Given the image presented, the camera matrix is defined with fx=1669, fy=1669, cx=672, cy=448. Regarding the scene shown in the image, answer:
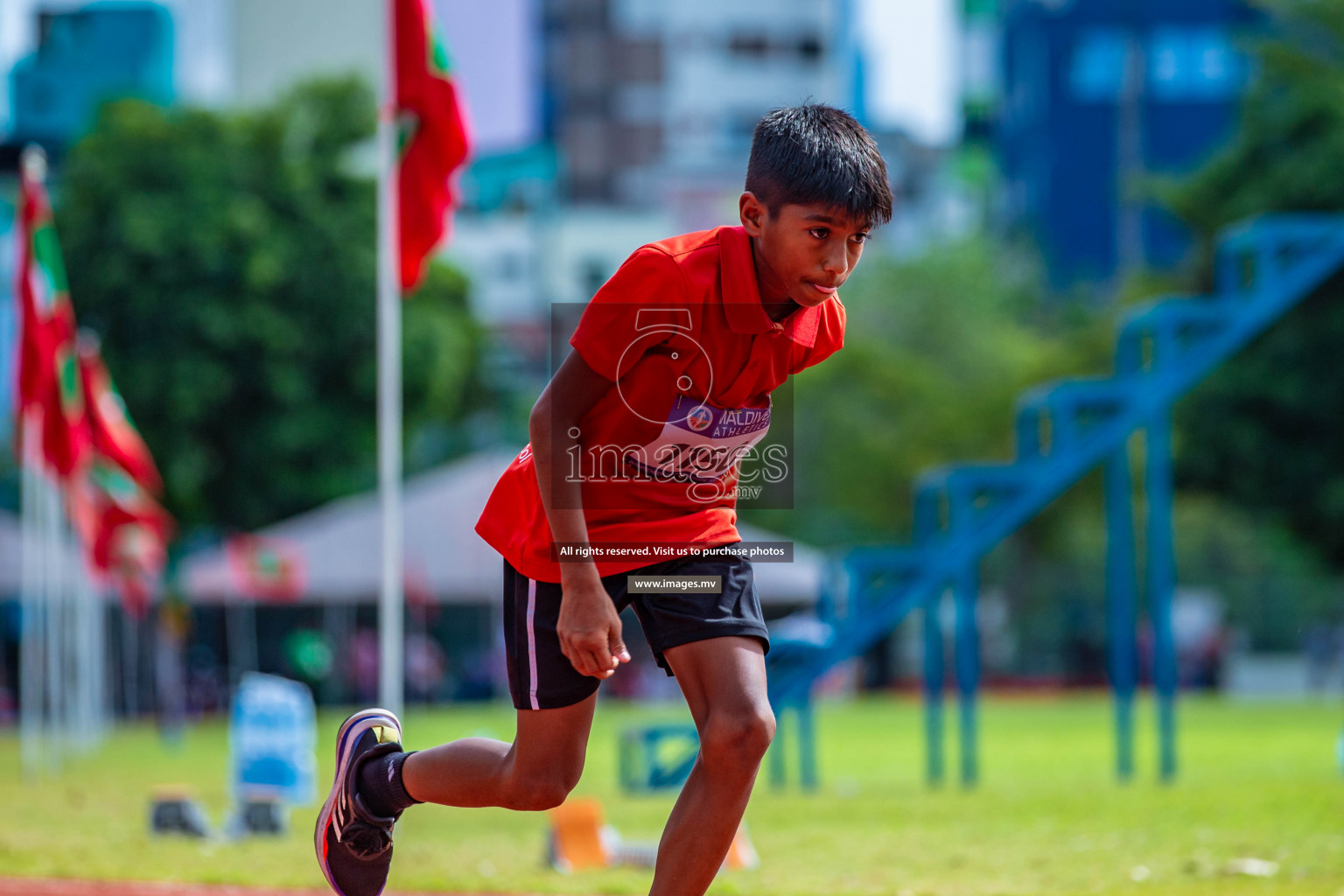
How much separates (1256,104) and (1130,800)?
61.8 ft

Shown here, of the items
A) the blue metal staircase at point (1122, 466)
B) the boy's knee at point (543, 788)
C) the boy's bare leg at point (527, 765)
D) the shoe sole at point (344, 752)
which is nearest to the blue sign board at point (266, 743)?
the blue metal staircase at point (1122, 466)

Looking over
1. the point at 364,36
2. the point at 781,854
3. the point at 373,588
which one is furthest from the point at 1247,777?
the point at 364,36

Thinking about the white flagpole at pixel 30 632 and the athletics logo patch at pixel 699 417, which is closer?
the athletics logo patch at pixel 699 417

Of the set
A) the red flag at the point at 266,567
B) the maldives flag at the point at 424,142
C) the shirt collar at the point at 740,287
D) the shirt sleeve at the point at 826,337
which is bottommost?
the red flag at the point at 266,567

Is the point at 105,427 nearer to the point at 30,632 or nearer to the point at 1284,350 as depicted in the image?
the point at 30,632

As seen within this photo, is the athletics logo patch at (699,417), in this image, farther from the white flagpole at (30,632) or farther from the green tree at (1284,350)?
the green tree at (1284,350)

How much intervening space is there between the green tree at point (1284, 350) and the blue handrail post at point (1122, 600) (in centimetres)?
1339

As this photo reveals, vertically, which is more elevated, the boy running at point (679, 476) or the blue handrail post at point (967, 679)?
the boy running at point (679, 476)

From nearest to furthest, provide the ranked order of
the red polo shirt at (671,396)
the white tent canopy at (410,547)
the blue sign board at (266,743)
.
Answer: the red polo shirt at (671,396), the blue sign board at (266,743), the white tent canopy at (410,547)

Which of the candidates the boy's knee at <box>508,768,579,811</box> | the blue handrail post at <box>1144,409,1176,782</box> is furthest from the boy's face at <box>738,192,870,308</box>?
the blue handrail post at <box>1144,409,1176,782</box>

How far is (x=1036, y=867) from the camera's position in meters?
6.61

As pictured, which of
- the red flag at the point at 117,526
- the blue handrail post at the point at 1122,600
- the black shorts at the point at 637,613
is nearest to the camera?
the black shorts at the point at 637,613

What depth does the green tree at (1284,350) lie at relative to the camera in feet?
77.1

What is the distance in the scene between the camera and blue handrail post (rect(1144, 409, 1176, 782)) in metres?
10.8
